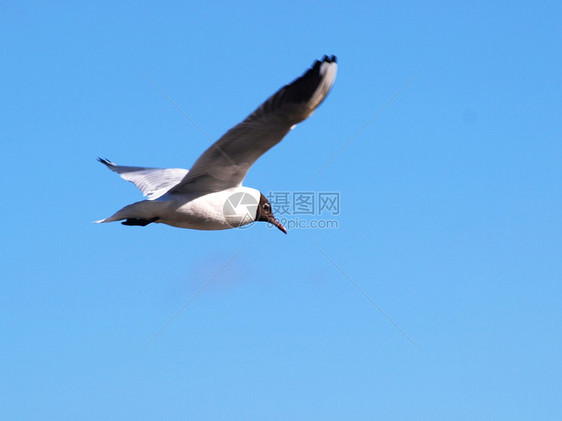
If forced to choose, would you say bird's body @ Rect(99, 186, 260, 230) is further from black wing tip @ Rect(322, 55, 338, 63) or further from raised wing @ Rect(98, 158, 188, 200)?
black wing tip @ Rect(322, 55, 338, 63)

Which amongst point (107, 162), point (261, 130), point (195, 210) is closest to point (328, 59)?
point (261, 130)

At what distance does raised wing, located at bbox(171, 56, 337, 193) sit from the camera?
29.6ft

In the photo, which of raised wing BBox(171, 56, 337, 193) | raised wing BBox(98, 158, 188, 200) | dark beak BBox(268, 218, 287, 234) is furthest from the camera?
dark beak BBox(268, 218, 287, 234)

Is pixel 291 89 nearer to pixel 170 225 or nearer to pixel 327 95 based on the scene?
pixel 327 95

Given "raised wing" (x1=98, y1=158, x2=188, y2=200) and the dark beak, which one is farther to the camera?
the dark beak

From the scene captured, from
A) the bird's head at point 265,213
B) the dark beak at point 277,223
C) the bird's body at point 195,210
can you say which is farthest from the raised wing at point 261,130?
the dark beak at point 277,223

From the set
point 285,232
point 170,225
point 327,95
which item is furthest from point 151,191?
point 327,95

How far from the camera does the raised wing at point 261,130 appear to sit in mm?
9008

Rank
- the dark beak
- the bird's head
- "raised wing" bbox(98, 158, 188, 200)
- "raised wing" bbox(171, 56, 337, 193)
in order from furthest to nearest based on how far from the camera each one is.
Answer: the dark beak, the bird's head, "raised wing" bbox(98, 158, 188, 200), "raised wing" bbox(171, 56, 337, 193)

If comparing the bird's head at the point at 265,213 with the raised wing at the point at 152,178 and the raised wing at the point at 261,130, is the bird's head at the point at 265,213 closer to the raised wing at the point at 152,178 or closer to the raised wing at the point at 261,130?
the raised wing at the point at 152,178

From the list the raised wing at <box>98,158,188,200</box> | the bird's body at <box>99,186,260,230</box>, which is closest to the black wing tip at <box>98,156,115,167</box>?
the raised wing at <box>98,158,188,200</box>

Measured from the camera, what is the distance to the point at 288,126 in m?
9.44

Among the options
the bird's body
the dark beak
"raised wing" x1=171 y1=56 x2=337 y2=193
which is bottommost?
the bird's body

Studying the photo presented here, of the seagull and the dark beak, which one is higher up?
the dark beak
